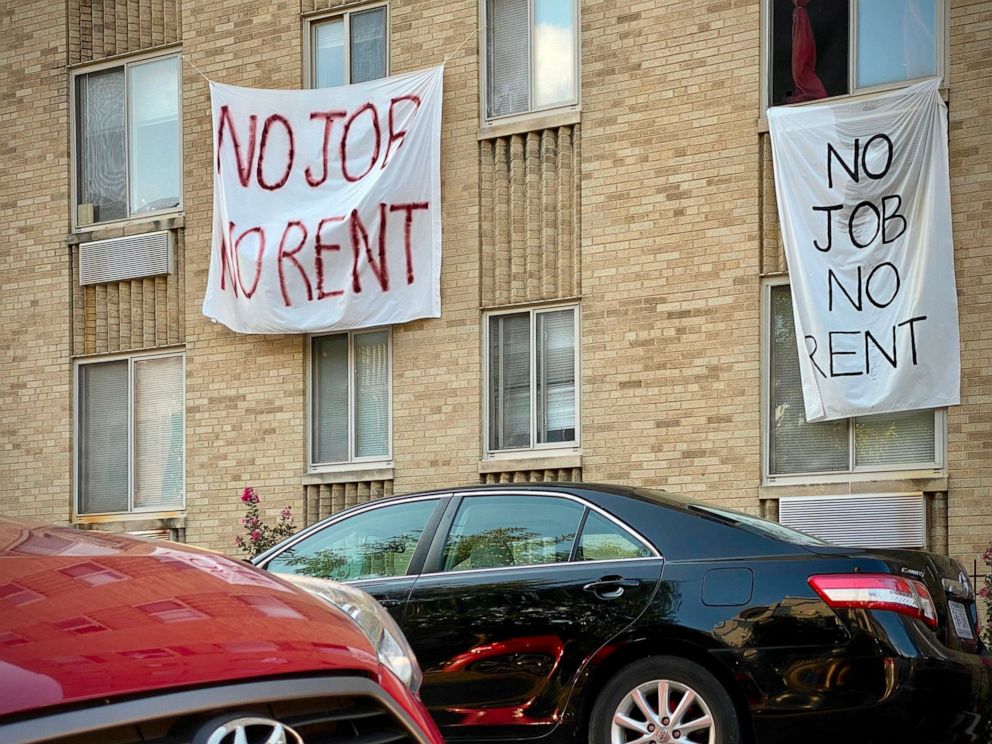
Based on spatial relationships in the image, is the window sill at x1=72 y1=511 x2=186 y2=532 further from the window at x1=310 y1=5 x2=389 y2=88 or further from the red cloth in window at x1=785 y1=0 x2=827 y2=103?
the red cloth in window at x1=785 y1=0 x2=827 y2=103

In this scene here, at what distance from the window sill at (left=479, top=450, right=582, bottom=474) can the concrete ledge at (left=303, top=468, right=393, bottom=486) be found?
117 cm

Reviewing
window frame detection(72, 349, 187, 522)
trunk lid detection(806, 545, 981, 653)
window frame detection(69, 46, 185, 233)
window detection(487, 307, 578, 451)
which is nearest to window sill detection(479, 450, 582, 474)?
window detection(487, 307, 578, 451)

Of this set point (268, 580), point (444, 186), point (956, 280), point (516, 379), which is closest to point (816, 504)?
point (956, 280)

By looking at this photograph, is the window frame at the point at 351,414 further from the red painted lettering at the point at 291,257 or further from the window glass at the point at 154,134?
the window glass at the point at 154,134

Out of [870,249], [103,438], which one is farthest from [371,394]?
[870,249]

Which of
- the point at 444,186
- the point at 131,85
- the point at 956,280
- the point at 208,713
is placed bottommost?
the point at 208,713

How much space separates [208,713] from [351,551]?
545cm

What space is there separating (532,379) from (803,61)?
3.89m

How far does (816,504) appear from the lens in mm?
12031

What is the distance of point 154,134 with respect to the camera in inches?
650

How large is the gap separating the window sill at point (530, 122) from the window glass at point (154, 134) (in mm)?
4147

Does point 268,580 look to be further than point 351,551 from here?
No

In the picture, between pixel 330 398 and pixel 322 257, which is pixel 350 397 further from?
pixel 322 257

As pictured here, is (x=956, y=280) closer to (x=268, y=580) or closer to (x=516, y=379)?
(x=516, y=379)
